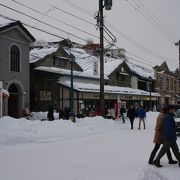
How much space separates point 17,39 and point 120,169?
78.6ft

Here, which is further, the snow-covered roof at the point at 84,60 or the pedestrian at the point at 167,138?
the snow-covered roof at the point at 84,60

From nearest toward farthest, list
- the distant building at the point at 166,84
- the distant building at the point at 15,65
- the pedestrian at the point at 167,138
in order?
the pedestrian at the point at 167,138 → the distant building at the point at 15,65 → the distant building at the point at 166,84

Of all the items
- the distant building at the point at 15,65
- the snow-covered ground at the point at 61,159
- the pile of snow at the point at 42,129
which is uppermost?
the distant building at the point at 15,65

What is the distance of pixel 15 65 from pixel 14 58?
568mm

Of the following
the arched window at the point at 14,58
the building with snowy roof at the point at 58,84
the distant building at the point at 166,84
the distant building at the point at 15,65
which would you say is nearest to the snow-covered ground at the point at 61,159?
the distant building at the point at 15,65

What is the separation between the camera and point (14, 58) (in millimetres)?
32375

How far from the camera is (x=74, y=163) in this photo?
1126cm

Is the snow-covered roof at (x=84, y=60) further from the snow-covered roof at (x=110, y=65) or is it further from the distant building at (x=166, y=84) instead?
the distant building at (x=166, y=84)

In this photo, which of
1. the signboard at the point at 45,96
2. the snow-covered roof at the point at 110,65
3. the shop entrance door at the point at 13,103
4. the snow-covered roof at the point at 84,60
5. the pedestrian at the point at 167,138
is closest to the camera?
the pedestrian at the point at 167,138

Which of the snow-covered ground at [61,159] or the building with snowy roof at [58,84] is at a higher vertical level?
the building with snowy roof at [58,84]

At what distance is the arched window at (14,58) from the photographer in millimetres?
32031

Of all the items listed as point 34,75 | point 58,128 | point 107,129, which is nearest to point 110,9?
point 107,129

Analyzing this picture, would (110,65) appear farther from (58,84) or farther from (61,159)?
Answer: (61,159)

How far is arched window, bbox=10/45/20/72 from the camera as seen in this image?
1261 inches
